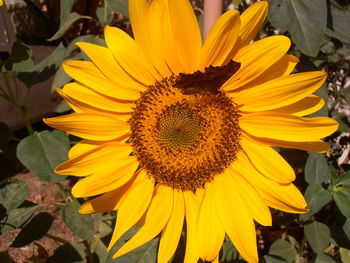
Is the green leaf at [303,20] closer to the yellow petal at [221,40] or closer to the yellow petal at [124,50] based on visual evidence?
the yellow petal at [221,40]

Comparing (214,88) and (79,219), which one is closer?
(214,88)

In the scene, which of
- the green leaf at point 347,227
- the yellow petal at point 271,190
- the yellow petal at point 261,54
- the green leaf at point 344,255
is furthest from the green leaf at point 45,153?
the green leaf at point 344,255

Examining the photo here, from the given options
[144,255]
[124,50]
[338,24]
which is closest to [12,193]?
[144,255]

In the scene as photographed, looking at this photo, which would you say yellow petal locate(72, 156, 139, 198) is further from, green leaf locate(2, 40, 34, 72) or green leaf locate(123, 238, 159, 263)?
green leaf locate(2, 40, 34, 72)

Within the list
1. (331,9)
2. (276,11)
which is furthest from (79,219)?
(331,9)

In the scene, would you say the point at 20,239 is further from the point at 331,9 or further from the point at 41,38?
the point at 41,38

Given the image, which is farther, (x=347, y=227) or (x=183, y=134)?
(x=347, y=227)

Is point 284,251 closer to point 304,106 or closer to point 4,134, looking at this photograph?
point 304,106

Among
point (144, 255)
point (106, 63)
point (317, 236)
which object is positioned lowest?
point (317, 236)
